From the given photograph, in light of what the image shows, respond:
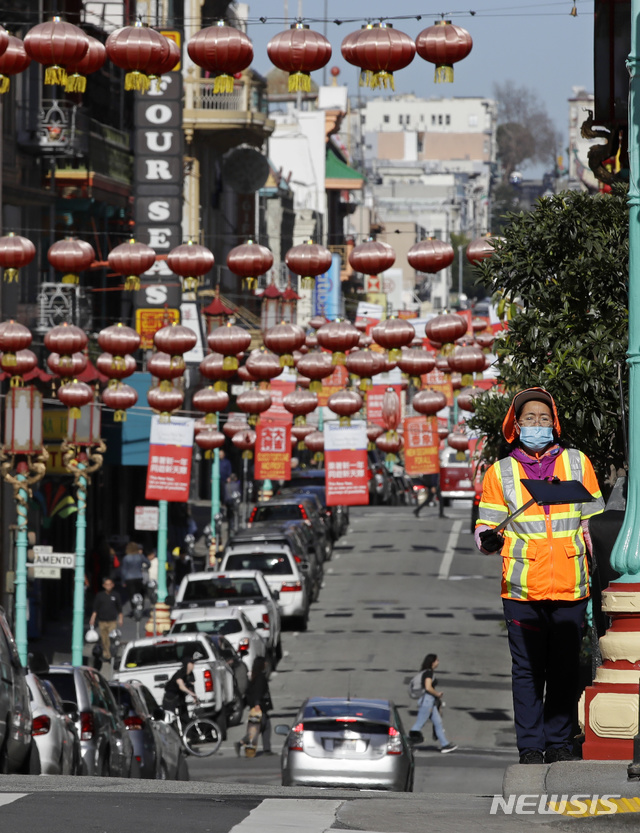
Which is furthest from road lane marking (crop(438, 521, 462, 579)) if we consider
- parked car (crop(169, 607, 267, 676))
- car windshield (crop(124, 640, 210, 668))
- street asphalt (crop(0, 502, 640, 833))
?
car windshield (crop(124, 640, 210, 668))

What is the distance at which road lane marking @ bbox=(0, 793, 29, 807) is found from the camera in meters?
9.16

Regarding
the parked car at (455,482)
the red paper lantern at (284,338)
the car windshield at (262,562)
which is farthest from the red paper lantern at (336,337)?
the parked car at (455,482)

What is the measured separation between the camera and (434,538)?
180 feet

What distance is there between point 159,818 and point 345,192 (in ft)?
324

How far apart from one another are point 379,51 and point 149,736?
755 cm

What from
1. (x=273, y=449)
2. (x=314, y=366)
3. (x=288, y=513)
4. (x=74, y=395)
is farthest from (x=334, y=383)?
(x=74, y=395)

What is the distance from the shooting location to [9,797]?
9422 mm

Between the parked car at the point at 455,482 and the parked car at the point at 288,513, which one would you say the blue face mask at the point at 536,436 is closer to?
the parked car at the point at 288,513

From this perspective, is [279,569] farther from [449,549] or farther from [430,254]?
[449,549]

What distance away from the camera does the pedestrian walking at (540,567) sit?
867cm

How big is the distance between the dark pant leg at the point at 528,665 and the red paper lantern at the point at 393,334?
50.4ft

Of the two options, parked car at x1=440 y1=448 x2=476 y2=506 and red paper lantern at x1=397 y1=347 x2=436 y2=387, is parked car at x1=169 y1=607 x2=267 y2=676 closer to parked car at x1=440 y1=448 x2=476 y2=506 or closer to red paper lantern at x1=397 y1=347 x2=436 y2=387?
red paper lantern at x1=397 y1=347 x2=436 y2=387

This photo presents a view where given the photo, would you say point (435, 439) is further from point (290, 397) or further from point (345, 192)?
point (345, 192)

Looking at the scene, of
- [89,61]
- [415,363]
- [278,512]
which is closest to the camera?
[89,61]
